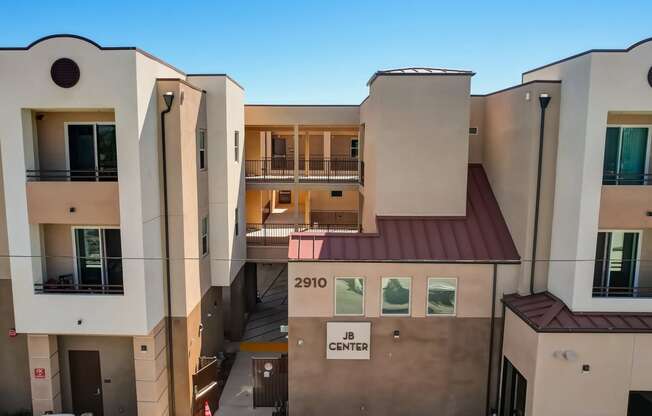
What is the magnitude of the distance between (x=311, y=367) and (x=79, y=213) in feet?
23.7

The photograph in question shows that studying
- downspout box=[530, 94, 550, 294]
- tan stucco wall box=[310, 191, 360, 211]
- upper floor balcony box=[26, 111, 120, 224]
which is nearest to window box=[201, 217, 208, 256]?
upper floor balcony box=[26, 111, 120, 224]

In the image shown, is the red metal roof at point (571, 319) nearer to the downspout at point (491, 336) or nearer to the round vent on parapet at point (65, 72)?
the downspout at point (491, 336)

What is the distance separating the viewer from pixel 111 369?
1171 cm

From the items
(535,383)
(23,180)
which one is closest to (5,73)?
(23,180)

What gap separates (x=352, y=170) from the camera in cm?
2405

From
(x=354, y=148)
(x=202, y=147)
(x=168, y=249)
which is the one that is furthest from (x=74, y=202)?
(x=354, y=148)

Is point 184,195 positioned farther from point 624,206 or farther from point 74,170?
point 624,206

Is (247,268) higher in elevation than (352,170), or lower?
lower

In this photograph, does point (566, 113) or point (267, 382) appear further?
point (267, 382)

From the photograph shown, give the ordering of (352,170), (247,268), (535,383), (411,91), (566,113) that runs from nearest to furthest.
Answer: (535,383) < (566,113) < (411,91) < (247,268) < (352,170)

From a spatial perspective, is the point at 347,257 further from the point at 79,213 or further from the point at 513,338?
the point at 79,213

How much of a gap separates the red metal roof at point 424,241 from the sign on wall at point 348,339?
6.05 ft

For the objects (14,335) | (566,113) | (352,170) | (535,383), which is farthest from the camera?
(352,170)

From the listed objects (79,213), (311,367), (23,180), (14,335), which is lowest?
(311,367)
